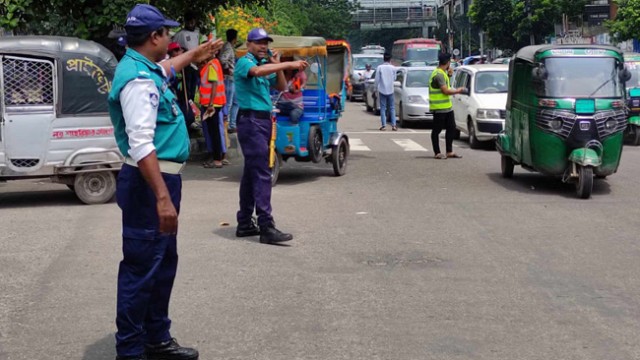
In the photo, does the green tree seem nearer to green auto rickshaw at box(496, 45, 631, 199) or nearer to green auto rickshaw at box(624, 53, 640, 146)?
green auto rickshaw at box(624, 53, 640, 146)

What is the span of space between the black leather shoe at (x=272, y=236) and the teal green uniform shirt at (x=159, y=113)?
381 cm

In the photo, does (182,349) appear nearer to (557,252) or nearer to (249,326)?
(249,326)

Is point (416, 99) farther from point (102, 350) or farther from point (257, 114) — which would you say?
point (102, 350)

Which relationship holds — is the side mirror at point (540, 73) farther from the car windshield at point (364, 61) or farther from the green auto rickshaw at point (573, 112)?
the car windshield at point (364, 61)

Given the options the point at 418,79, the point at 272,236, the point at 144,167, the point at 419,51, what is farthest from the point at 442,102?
the point at 419,51

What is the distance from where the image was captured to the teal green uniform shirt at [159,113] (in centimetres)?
504

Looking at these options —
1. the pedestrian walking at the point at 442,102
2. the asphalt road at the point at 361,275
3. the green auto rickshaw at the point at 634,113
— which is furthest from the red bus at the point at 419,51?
the asphalt road at the point at 361,275

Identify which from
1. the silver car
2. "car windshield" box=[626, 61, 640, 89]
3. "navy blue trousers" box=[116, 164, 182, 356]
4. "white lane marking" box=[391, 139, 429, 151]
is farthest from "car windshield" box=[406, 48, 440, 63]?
"navy blue trousers" box=[116, 164, 182, 356]

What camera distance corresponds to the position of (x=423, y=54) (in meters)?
51.2

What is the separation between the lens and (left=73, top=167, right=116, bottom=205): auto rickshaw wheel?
11516mm

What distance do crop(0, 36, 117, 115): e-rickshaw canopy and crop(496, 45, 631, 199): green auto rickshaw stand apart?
5.38m

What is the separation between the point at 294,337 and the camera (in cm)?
604

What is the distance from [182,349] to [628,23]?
3397 centimetres

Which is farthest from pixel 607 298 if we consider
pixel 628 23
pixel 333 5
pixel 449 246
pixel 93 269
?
pixel 333 5
